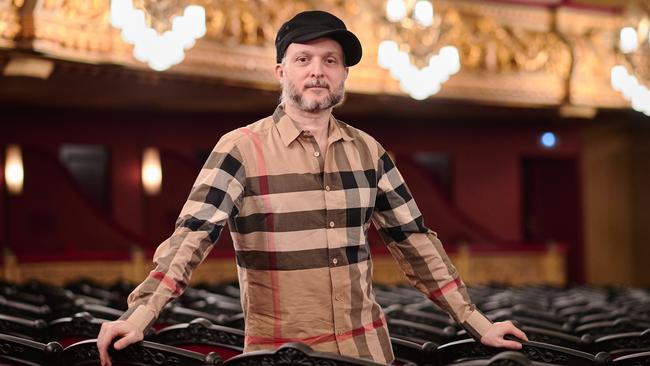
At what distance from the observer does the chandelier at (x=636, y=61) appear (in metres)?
10.4

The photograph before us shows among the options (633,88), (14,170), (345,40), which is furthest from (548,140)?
(345,40)

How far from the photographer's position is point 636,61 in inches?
417

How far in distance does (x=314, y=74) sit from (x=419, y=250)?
523 mm

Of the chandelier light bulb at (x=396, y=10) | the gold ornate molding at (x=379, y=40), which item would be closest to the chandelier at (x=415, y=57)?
the chandelier light bulb at (x=396, y=10)

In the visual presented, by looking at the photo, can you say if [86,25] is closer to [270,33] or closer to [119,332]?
[270,33]

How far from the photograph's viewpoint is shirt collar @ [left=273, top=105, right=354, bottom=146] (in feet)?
7.91

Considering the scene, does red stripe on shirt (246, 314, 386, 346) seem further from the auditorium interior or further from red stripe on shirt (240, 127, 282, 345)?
the auditorium interior

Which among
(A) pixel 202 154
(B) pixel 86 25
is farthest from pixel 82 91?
(A) pixel 202 154

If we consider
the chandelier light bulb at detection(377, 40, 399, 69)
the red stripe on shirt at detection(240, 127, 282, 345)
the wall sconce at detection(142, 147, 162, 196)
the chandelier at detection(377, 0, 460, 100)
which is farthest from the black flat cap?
the wall sconce at detection(142, 147, 162, 196)

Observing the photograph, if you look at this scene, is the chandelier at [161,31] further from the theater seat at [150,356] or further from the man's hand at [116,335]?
the man's hand at [116,335]

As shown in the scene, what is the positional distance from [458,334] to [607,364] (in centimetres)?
110

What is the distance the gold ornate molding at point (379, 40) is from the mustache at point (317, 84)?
5291mm

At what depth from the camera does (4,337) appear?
2.59 metres

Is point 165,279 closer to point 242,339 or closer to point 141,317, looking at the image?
point 141,317
